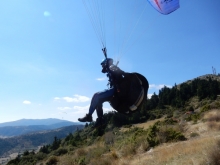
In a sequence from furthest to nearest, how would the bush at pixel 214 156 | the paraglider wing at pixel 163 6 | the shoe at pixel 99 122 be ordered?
the bush at pixel 214 156 < the paraglider wing at pixel 163 6 < the shoe at pixel 99 122

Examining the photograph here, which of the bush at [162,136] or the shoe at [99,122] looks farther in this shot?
the bush at [162,136]

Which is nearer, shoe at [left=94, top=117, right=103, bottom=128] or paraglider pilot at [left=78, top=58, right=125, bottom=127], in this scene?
paraglider pilot at [left=78, top=58, right=125, bottom=127]

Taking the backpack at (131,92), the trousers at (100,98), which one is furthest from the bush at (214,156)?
the trousers at (100,98)

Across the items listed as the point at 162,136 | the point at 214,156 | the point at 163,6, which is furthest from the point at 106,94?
the point at 162,136

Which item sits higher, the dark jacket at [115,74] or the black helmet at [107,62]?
the black helmet at [107,62]

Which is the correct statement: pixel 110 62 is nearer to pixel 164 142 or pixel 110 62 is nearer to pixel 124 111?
pixel 124 111

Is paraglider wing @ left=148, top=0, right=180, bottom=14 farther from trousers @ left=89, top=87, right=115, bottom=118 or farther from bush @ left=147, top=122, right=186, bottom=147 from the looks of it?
bush @ left=147, top=122, right=186, bottom=147

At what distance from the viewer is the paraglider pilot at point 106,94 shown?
6383 millimetres

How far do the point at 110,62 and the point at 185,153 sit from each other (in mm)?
6729

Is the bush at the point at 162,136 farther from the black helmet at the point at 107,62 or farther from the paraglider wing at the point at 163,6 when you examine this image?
the black helmet at the point at 107,62

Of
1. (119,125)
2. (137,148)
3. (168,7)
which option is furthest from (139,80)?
(119,125)

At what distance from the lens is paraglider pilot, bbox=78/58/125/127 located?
6.38 metres

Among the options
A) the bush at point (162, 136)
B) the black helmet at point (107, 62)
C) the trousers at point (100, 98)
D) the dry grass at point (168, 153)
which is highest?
the black helmet at point (107, 62)

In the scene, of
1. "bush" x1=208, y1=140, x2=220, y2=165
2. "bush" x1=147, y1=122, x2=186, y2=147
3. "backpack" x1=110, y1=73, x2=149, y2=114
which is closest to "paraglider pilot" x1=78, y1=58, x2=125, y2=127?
"backpack" x1=110, y1=73, x2=149, y2=114
